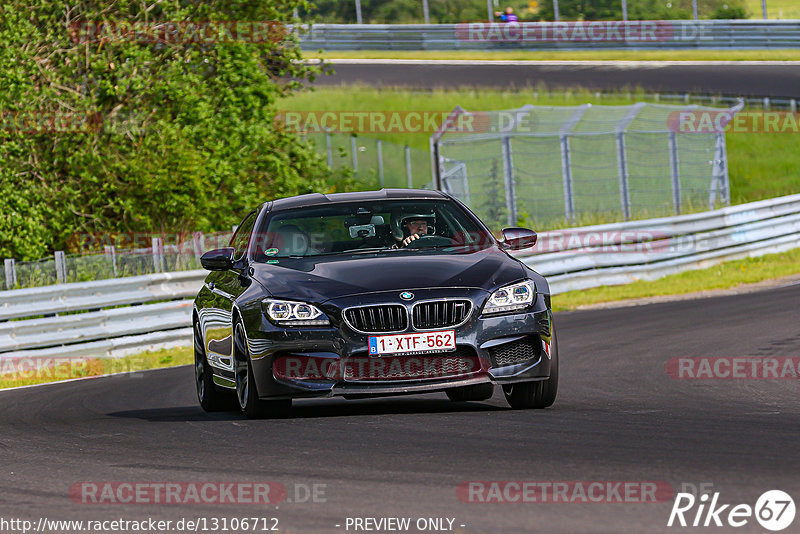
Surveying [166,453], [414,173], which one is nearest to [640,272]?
[414,173]

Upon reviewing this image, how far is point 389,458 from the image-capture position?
7.04 metres

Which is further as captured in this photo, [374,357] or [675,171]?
[675,171]

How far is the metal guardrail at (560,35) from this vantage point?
45.1 metres

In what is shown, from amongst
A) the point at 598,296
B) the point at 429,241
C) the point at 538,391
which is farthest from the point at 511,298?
the point at 598,296

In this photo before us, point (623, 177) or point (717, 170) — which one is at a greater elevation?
point (623, 177)

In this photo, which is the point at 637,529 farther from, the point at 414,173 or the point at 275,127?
the point at 414,173

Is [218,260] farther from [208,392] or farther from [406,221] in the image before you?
[406,221]

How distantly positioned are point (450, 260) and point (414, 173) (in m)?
25.6

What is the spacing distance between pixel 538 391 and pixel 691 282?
1374 cm

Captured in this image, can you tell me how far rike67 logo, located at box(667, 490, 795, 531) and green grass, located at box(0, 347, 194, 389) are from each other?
11468 mm

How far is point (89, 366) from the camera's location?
56.6ft

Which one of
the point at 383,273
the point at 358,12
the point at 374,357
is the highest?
the point at 383,273

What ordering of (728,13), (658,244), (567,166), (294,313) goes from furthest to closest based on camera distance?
(728,13)
(567,166)
(658,244)
(294,313)

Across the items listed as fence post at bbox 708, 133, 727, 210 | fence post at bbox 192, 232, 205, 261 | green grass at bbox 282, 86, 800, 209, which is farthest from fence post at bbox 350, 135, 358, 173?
fence post at bbox 192, 232, 205, 261
